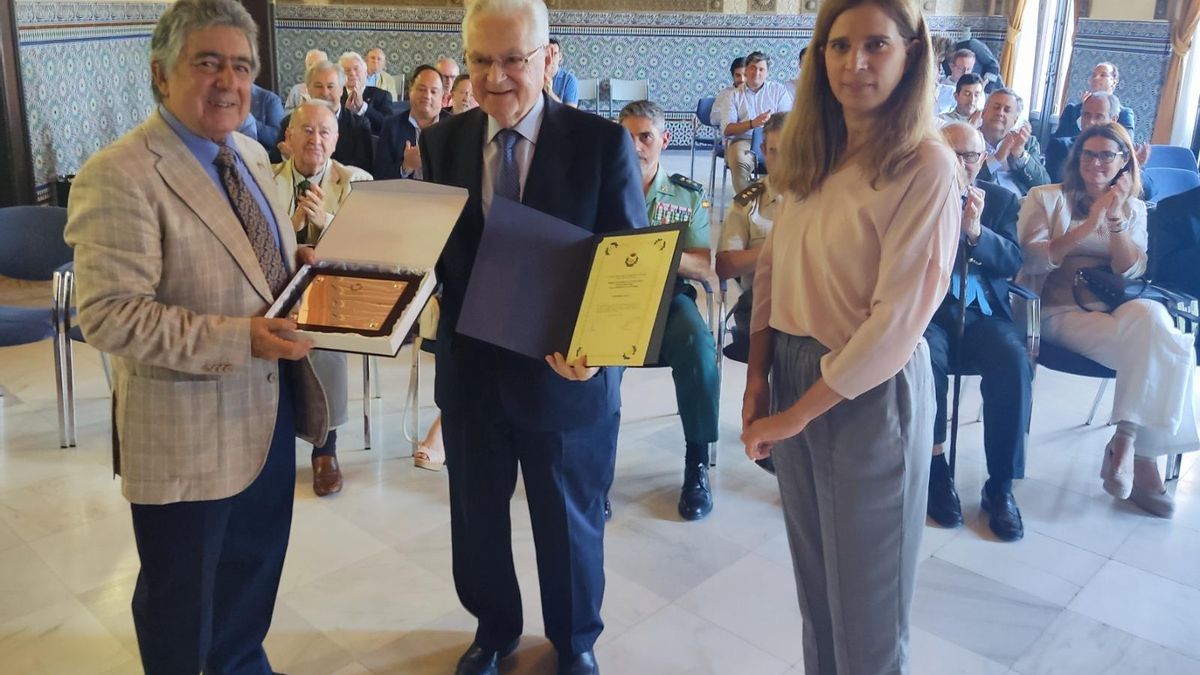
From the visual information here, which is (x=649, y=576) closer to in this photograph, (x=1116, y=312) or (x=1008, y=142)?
(x=1116, y=312)

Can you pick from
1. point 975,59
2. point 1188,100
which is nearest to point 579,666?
point 975,59

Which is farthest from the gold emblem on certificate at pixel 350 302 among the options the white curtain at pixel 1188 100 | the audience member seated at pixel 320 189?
the white curtain at pixel 1188 100

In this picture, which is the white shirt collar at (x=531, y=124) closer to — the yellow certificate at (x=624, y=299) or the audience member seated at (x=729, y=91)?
the yellow certificate at (x=624, y=299)

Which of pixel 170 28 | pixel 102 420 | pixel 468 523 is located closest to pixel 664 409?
pixel 468 523

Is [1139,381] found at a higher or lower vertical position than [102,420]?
higher

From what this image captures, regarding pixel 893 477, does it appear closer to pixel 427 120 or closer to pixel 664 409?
pixel 664 409

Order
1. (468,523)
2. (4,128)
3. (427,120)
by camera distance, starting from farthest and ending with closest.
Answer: (4,128) < (427,120) < (468,523)

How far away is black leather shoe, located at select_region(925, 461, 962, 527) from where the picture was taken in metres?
3.10

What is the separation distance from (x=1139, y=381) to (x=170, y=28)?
10.2ft

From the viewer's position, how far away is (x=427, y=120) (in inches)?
191

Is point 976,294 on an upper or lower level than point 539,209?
lower

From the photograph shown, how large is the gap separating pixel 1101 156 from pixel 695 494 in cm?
194

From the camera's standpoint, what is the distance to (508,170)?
73.9 inches

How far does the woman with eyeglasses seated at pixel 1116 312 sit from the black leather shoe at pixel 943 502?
633 millimetres
